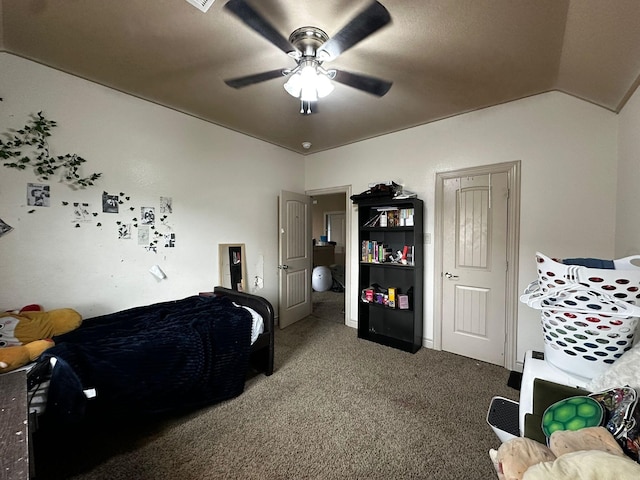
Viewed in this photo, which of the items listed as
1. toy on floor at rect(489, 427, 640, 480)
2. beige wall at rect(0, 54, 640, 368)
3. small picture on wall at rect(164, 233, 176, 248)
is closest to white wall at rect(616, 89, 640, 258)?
beige wall at rect(0, 54, 640, 368)

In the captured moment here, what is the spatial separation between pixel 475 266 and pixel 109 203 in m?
3.61

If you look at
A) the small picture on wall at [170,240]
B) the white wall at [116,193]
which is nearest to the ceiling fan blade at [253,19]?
the white wall at [116,193]

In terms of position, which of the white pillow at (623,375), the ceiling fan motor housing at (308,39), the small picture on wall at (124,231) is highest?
the ceiling fan motor housing at (308,39)

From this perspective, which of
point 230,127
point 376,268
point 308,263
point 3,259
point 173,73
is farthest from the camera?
point 308,263

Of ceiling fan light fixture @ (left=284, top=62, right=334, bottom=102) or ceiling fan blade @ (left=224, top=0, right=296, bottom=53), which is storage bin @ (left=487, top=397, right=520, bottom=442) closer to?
ceiling fan light fixture @ (left=284, top=62, right=334, bottom=102)

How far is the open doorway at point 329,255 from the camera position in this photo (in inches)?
177

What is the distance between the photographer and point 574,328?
52.9 inches

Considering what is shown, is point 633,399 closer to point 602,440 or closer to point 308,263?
point 602,440

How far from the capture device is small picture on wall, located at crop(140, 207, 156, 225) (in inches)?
101

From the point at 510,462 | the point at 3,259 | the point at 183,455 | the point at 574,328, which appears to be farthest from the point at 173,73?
the point at 574,328

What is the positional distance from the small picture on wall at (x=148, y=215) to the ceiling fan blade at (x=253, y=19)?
1970 mm

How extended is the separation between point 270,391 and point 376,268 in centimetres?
195

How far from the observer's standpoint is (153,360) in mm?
1739

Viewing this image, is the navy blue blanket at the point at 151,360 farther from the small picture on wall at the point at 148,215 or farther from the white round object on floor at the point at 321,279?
the white round object on floor at the point at 321,279
